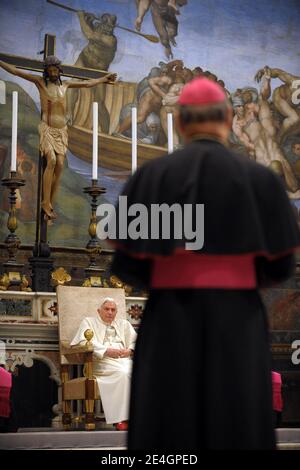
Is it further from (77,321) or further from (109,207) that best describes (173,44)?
(77,321)

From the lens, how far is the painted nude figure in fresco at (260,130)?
1273 centimetres

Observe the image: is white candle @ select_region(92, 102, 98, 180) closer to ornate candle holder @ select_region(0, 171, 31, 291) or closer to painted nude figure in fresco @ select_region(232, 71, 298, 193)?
ornate candle holder @ select_region(0, 171, 31, 291)

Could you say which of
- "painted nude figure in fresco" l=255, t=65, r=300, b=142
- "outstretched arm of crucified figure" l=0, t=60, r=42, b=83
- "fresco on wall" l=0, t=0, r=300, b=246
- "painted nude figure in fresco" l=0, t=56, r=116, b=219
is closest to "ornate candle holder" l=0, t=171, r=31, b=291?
"painted nude figure in fresco" l=0, t=56, r=116, b=219

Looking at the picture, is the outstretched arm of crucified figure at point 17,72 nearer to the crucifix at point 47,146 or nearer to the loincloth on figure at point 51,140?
the crucifix at point 47,146

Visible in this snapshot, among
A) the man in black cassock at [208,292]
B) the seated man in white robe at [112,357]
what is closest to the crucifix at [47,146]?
the seated man in white robe at [112,357]

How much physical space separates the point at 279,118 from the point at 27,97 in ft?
11.6

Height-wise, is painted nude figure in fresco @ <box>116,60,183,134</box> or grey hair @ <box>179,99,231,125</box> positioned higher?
painted nude figure in fresco @ <box>116,60,183,134</box>

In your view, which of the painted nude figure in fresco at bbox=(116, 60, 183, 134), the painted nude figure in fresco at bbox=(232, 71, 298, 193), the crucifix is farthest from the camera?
the painted nude figure in fresco at bbox=(232, 71, 298, 193)

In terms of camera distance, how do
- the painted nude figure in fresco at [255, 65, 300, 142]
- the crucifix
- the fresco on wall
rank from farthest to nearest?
the painted nude figure in fresco at [255, 65, 300, 142]
the fresco on wall
the crucifix

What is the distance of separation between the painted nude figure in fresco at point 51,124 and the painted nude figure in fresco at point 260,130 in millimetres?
3567

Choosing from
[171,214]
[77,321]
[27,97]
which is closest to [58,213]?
[27,97]

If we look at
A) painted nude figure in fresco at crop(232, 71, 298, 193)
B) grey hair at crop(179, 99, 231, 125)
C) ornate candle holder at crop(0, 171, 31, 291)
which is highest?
painted nude figure in fresco at crop(232, 71, 298, 193)

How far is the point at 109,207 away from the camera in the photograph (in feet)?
37.4

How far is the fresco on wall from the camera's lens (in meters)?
11.5
